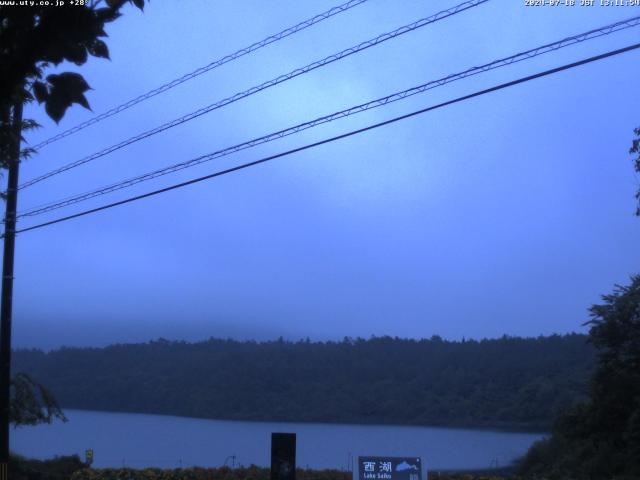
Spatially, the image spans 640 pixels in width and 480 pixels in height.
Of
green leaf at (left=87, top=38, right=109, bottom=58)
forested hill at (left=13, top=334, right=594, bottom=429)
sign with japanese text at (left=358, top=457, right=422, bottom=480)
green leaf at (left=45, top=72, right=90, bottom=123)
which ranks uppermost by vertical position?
green leaf at (left=87, top=38, right=109, bottom=58)

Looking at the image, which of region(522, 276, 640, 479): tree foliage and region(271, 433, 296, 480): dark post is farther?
region(522, 276, 640, 479): tree foliage

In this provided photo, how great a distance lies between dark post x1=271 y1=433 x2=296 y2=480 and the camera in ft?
41.1

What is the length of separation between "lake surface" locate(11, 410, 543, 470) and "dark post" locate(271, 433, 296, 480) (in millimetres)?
4908

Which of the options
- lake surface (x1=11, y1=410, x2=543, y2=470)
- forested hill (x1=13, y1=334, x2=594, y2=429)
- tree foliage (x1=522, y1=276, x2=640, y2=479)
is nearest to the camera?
lake surface (x1=11, y1=410, x2=543, y2=470)

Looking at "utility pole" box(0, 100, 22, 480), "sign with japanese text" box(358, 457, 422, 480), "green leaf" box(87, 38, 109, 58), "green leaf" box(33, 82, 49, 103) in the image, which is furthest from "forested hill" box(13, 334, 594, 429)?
"green leaf" box(33, 82, 49, 103)

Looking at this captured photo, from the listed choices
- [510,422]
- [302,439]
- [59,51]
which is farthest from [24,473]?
[59,51]

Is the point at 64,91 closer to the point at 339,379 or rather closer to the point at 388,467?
the point at 388,467

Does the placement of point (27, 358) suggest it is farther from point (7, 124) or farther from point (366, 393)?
point (7, 124)

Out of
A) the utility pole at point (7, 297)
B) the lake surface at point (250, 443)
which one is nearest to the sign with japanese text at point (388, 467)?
the lake surface at point (250, 443)

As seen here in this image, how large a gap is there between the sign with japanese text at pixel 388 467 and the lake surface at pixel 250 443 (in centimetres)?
466

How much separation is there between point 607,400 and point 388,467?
12.8 metres

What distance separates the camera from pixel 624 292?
24.2 m

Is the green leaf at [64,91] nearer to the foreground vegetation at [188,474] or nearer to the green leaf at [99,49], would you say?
the green leaf at [99,49]

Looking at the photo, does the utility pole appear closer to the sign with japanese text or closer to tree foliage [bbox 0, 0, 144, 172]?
the sign with japanese text
